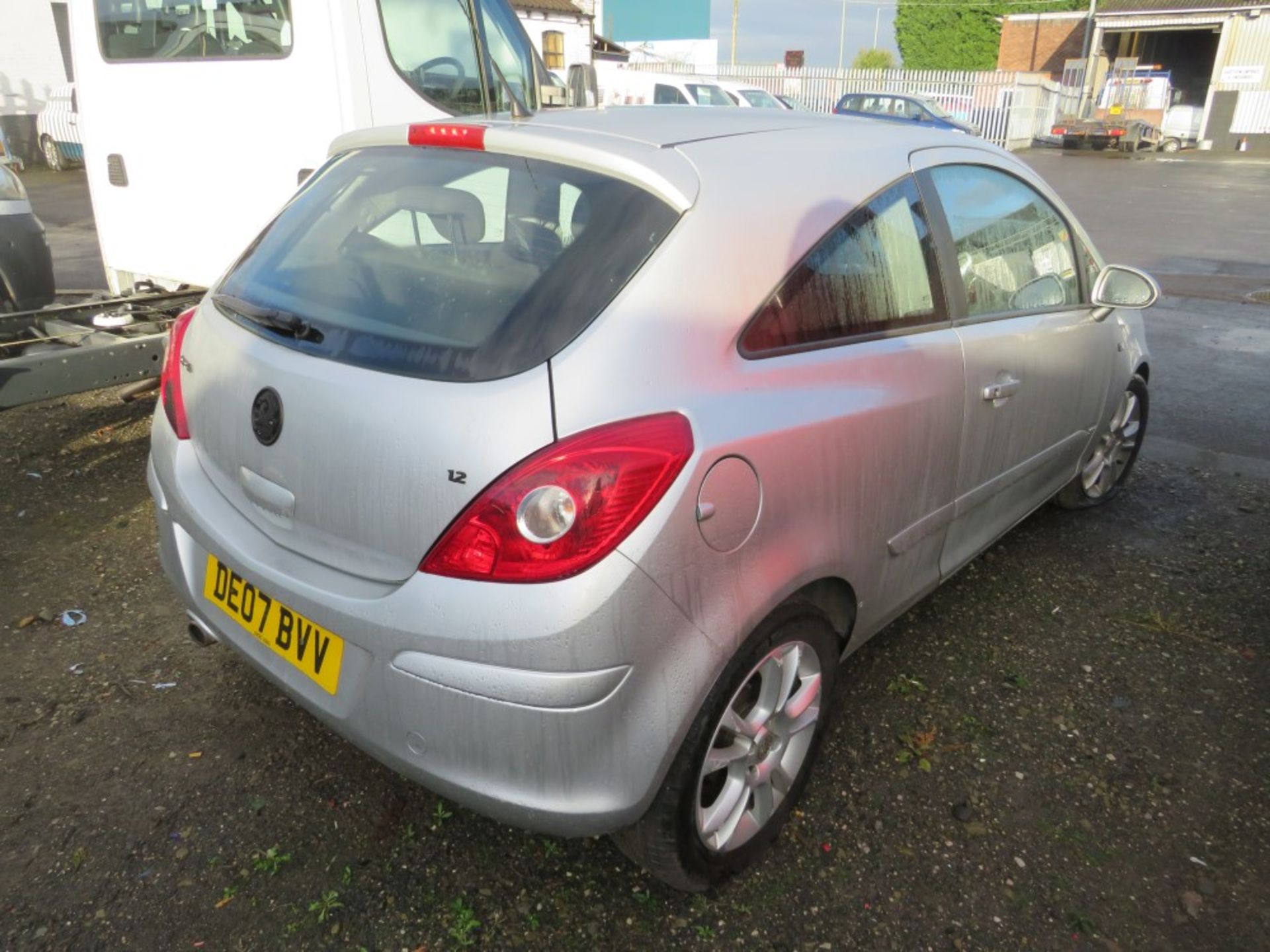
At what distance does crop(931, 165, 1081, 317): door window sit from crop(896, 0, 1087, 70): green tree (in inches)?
2133

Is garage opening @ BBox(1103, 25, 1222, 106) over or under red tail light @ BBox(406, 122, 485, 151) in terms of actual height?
over

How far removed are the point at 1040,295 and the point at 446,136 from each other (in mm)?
2042

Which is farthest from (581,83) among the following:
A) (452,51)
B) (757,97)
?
(757,97)

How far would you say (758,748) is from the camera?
2201 millimetres

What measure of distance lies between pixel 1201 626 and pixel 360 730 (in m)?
2.90

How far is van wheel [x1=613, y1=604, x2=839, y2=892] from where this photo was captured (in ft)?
6.45

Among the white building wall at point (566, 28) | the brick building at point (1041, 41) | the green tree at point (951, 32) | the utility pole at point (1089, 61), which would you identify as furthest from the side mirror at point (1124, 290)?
the green tree at point (951, 32)

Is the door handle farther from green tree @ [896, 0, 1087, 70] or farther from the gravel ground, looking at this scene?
green tree @ [896, 0, 1087, 70]

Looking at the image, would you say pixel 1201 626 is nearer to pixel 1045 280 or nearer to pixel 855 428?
pixel 1045 280

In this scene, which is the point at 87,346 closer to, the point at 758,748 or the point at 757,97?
the point at 758,748

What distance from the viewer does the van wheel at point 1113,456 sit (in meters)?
4.06

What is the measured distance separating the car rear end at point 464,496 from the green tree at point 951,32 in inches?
2204

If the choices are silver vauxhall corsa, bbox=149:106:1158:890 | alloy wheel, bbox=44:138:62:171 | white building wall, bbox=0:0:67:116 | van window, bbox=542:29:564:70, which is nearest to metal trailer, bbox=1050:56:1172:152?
van window, bbox=542:29:564:70

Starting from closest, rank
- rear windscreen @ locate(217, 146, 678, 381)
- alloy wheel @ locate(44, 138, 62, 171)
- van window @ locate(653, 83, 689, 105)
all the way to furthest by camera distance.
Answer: rear windscreen @ locate(217, 146, 678, 381) → van window @ locate(653, 83, 689, 105) → alloy wheel @ locate(44, 138, 62, 171)
